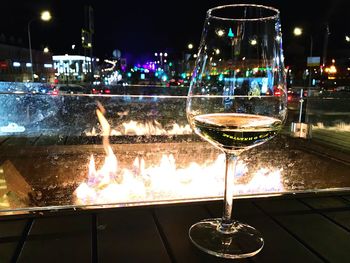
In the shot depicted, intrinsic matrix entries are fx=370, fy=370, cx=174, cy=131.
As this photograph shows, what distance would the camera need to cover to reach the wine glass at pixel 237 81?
4.40 ft

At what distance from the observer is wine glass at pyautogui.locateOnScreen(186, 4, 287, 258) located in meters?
1.34

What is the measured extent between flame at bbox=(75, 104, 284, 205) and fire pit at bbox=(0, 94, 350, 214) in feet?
0.05

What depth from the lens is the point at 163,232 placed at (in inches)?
58.6

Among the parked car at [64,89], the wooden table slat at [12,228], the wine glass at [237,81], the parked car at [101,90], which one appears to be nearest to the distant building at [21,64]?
the parked car at [64,89]

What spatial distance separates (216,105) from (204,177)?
466 cm

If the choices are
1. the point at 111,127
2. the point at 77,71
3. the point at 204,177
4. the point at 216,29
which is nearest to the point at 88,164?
the point at 111,127

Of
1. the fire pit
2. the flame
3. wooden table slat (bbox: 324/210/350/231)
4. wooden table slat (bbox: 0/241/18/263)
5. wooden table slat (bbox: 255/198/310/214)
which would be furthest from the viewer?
the fire pit

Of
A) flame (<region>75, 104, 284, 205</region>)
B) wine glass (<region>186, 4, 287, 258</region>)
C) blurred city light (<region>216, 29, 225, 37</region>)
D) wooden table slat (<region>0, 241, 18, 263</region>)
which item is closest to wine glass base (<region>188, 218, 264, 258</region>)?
wine glass (<region>186, 4, 287, 258</region>)

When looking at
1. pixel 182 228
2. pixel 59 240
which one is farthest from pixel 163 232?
pixel 59 240

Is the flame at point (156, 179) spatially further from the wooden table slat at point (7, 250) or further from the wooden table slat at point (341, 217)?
the wooden table slat at point (7, 250)

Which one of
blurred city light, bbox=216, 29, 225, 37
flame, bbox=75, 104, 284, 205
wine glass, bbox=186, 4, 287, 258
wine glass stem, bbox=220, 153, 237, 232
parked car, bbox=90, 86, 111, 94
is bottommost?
flame, bbox=75, 104, 284, 205

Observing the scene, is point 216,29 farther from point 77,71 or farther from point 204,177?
point 77,71

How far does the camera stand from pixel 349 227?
1589 mm

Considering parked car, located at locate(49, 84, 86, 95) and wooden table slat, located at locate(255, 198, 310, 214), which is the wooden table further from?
parked car, located at locate(49, 84, 86, 95)
